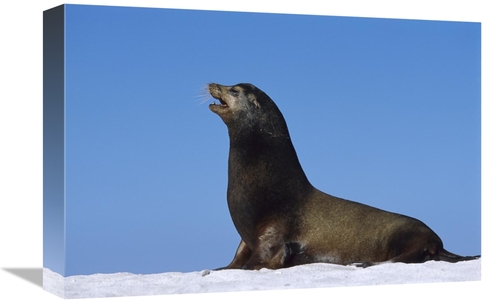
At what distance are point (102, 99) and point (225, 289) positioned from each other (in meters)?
2.69

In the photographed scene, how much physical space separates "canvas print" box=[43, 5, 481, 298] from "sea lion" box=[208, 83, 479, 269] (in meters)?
0.02

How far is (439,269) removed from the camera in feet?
50.9

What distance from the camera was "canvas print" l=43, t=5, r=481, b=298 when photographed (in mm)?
14219

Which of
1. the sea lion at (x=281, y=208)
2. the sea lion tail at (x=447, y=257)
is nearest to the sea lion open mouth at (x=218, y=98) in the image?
the sea lion at (x=281, y=208)

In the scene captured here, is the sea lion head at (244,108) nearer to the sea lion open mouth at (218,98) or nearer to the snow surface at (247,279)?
the sea lion open mouth at (218,98)

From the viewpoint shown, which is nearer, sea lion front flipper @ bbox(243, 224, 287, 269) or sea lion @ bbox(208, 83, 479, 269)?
sea lion front flipper @ bbox(243, 224, 287, 269)

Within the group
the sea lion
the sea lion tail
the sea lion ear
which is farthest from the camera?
the sea lion tail

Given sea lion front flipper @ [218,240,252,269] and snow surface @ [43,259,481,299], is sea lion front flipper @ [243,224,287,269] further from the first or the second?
sea lion front flipper @ [218,240,252,269]

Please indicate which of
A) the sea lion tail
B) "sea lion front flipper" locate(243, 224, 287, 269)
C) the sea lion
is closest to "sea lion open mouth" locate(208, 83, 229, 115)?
the sea lion

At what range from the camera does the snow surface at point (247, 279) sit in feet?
46.0

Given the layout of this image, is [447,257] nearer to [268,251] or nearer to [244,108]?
[268,251]

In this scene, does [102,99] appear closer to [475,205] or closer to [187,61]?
[187,61]

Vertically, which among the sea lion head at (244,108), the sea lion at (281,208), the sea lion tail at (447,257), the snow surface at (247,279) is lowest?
the snow surface at (247,279)

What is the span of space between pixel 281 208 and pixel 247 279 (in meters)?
1.09
